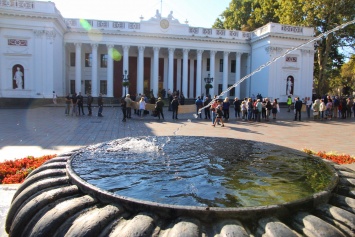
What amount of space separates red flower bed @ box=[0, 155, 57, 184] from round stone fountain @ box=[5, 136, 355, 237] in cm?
173

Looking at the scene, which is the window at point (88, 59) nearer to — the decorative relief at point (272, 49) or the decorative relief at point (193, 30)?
the decorative relief at point (193, 30)

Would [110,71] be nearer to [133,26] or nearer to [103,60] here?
[103,60]

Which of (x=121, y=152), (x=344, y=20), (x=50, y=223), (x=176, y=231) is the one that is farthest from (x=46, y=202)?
(x=344, y=20)

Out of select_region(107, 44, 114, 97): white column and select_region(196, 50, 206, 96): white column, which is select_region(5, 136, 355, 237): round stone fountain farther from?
select_region(196, 50, 206, 96): white column

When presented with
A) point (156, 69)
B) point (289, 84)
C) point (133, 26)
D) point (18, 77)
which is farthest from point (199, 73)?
point (18, 77)

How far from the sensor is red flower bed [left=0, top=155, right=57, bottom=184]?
5.65 meters

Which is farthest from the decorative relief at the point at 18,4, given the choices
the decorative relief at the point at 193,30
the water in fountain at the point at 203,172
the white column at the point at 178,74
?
the water in fountain at the point at 203,172

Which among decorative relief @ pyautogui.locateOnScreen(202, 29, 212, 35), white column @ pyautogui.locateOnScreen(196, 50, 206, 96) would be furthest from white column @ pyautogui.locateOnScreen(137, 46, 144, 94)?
decorative relief @ pyautogui.locateOnScreen(202, 29, 212, 35)

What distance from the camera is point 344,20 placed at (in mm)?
36406

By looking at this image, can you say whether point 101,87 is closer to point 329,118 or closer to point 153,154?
point 329,118

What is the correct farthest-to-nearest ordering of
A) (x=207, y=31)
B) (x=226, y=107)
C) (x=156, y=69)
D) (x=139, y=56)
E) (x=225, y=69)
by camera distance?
(x=225, y=69)
(x=207, y=31)
(x=156, y=69)
(x=139, y=56)
(x=226, y=107)

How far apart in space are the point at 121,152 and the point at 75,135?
817 cm

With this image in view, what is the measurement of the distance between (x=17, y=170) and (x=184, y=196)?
460cm

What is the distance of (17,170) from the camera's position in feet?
20.5
